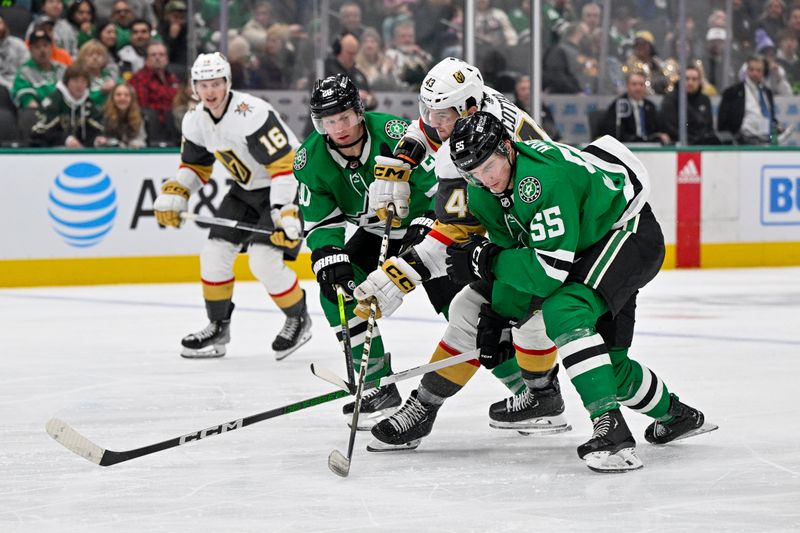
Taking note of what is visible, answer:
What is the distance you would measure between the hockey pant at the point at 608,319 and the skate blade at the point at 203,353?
2366mm

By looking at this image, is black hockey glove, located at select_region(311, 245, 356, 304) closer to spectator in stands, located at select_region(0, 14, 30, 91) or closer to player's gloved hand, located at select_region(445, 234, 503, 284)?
player's gloved hand, located at select_region(445, 234, 503, 284)

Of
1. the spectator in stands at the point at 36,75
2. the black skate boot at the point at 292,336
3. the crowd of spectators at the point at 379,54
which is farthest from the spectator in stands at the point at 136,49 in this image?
the black skate boot at the point at 292,336

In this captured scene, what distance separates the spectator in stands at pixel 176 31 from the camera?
27.3 ft

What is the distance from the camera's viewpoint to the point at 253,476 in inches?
120

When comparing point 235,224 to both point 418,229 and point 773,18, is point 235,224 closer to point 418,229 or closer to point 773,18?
point 418,229

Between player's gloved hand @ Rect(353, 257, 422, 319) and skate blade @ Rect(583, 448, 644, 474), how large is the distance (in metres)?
0.64

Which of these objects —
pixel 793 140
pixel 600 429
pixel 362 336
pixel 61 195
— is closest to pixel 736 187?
pixel 793 140

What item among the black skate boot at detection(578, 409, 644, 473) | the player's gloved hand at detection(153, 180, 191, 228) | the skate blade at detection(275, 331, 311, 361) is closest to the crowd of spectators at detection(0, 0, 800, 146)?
the player's gloved hand at detection(153, 180, 191, 228)

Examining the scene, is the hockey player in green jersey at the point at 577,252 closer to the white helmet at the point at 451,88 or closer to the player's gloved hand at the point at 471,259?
the player's gloved hand at the point at 471,259

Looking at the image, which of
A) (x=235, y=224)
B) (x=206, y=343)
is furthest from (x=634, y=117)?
(x=206, y=343)

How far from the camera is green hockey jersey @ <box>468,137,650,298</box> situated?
9.66 feet

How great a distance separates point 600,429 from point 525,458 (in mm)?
271

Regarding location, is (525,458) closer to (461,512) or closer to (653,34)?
(461,512)

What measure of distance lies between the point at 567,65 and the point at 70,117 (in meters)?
3.35
